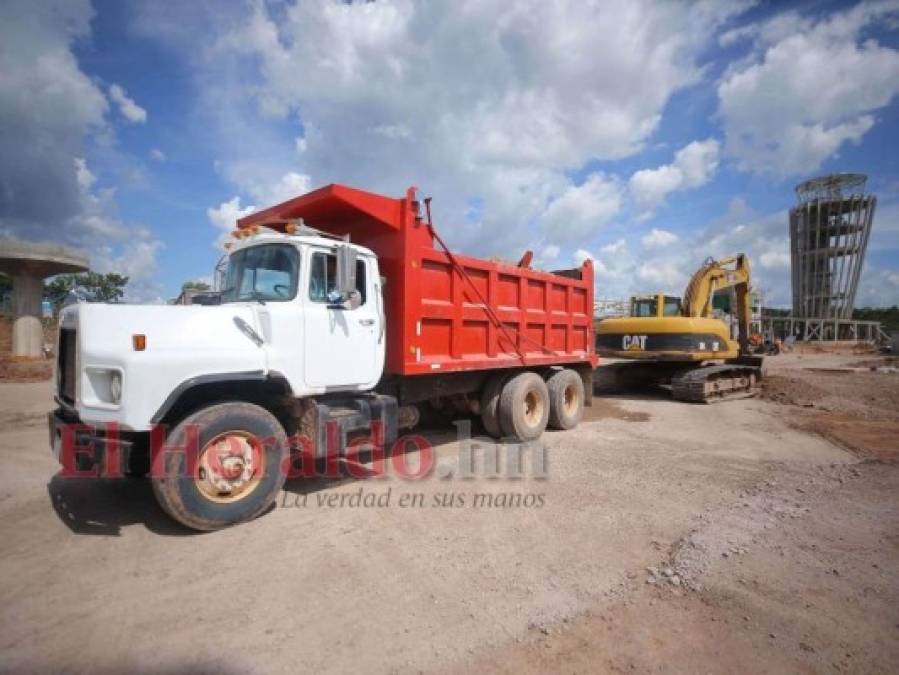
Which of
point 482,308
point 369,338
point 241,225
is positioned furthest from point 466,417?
point 241,225

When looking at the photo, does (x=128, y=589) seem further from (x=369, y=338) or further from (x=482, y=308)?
(x=482, y=308)

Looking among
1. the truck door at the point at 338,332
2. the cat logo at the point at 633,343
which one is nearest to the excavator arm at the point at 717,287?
the cat logo at the point at 633,343

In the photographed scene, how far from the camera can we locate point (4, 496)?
16.0ft

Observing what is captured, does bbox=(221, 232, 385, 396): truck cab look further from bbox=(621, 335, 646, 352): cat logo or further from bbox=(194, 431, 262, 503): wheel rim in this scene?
bbox=(621, 335, 646, 352): cat logo

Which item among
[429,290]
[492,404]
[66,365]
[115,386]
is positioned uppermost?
[429,290]

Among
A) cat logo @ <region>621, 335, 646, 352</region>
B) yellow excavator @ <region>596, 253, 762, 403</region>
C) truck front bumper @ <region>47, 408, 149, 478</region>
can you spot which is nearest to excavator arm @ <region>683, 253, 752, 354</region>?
yellow excavator @ <region>596, 253, 762, 403</region>

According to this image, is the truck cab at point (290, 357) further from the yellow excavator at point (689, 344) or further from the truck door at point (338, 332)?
the yellow excavator at point (689, 344)

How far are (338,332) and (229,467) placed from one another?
159 centimetres

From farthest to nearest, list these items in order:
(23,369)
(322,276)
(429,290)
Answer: (23,369)
(429,290)
(322,276)

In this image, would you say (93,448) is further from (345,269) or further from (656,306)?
(656,306)

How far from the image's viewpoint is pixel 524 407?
747 centimetres

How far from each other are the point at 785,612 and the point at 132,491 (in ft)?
18.7

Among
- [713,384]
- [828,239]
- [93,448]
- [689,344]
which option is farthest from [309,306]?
[828,239]

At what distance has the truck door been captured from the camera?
4840 millimetres
